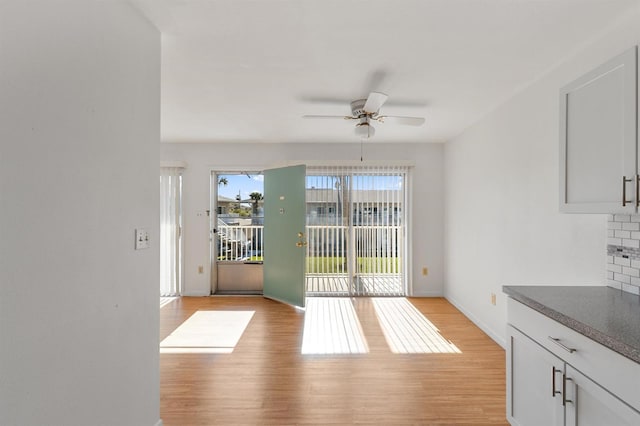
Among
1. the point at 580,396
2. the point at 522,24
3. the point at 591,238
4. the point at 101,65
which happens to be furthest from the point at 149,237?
the point at 591,238

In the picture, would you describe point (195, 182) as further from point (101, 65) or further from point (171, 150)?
point (101, 65)

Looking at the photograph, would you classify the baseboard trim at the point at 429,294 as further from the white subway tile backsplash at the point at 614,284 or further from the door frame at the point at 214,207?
the door frame at the point at 214,207

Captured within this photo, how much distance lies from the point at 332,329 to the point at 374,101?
2.39 metres

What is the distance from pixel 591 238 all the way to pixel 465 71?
146cm

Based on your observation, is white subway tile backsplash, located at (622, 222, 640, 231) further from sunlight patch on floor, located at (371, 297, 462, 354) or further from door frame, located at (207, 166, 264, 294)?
door frame, located at (207, 166, 264, 294)

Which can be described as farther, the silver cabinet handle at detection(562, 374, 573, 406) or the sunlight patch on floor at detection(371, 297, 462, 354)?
the sunlight patch on floor at detection(371, 297, 462, 354)

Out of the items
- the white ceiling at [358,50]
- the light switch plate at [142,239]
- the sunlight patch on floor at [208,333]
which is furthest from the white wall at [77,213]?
the sunlight patch on floor at [208,333]

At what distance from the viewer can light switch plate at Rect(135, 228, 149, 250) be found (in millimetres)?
1558

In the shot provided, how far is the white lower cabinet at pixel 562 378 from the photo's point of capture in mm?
1032

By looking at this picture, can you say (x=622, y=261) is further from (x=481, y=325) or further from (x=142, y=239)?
(x=142, y=239)

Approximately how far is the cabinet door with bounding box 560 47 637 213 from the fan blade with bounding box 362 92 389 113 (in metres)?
1.13

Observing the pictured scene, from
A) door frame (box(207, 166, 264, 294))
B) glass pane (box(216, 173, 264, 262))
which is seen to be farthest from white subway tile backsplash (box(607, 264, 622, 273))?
glass pane (box(216, 173, 264, 262))

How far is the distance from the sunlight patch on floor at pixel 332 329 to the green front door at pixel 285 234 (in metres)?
0.35

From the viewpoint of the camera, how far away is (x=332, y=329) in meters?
3.29
